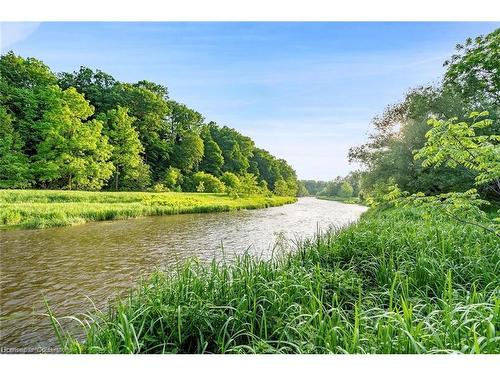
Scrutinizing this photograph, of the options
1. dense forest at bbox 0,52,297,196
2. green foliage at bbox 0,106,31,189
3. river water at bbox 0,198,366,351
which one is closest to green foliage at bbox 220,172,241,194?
dense forest at bbox 0,52,297,196

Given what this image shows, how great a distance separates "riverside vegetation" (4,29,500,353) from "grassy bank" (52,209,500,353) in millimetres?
13

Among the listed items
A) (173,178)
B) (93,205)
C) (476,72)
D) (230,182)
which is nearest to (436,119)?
(476,72)

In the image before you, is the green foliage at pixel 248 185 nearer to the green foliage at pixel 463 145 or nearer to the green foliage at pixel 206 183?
the green foliage at pixel 206 183

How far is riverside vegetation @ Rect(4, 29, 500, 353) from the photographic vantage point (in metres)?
1.90

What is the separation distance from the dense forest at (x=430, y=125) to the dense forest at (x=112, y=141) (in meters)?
4.53

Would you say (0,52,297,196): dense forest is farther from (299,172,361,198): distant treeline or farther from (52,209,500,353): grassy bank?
(52,209,500,353): grassy bank

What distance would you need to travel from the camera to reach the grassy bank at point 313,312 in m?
1.85

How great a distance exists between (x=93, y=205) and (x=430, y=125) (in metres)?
15.2

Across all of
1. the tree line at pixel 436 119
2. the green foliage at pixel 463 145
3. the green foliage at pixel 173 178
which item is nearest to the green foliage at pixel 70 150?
the green foliage at pixel 173 178

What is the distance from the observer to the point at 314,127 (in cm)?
481

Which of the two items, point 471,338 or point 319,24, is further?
point 319,24
